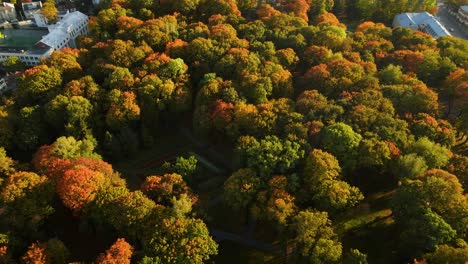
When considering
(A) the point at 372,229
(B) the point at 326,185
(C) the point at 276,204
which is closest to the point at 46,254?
(C) the point at 276,204

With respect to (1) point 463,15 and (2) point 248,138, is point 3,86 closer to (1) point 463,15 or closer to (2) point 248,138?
(2) point 248,138

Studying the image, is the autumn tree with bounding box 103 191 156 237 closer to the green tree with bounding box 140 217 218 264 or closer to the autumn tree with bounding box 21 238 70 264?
the green tree with bounding box 140 217 218 264

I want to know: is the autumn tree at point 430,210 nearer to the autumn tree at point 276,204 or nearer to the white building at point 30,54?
the autumn tree at point 276,204

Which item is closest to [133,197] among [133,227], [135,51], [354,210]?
[133,227]

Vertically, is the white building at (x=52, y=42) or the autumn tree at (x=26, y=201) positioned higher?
the autumn tree at (x=26, y=201)

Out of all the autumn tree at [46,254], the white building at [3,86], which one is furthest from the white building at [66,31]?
the autumn tree at [46,254]
